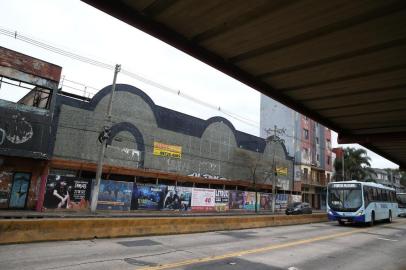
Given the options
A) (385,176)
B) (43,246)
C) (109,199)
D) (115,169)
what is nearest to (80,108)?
(115,169)

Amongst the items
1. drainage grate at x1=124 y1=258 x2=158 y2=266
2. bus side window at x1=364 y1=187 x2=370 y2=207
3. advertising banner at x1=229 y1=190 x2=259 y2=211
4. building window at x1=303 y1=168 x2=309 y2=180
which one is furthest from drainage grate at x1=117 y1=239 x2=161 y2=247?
building window at x1=303 y1=168 x2=309 y2=180

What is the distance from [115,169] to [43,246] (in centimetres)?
1928

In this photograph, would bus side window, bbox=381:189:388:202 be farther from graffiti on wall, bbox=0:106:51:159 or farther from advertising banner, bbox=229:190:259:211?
graffiti on wall, bbox=0:106:51:159

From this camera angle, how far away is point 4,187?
23.4m

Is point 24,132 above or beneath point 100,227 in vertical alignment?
above

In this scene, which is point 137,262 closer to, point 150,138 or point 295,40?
point 295,40

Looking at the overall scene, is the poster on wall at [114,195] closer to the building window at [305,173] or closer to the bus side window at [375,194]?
the bus side window at [375,194]

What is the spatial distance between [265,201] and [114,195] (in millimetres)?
25561

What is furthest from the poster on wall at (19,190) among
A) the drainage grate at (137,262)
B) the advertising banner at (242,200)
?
the advertising banner at (242,200)

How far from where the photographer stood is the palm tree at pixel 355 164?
64.8 metres

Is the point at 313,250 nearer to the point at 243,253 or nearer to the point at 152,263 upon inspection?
the point at 243,253

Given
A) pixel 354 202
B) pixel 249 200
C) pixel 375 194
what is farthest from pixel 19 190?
pixel 249 200

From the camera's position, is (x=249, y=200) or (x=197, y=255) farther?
(x=249, y=200)

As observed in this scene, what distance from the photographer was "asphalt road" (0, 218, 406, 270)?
27.4 feet
